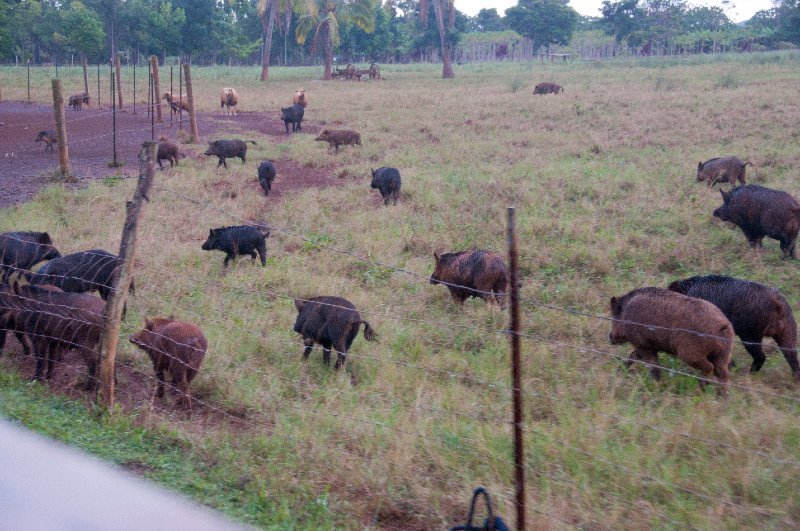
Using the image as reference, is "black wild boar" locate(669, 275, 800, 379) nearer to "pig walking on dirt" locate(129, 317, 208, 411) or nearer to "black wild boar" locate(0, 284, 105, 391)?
"pig walking on dirt" locate(129, 317, 208, 411)

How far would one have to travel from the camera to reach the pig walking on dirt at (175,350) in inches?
218

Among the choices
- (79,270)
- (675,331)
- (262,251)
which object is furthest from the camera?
(262,251)

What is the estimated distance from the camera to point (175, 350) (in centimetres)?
561

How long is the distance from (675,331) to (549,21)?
207 ft

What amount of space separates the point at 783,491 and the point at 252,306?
528cm

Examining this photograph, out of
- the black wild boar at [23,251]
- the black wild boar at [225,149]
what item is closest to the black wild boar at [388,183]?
the black wild boar at [225,149]

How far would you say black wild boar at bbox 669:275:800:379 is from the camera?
636 cm

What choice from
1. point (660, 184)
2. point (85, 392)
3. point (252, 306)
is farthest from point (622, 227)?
point (85, 392)

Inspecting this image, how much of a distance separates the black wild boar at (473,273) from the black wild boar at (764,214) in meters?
3.55

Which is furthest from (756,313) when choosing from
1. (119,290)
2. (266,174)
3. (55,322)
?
(266,174)

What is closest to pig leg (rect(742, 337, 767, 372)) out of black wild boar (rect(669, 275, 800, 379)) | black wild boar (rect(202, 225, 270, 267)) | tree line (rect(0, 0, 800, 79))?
black wild boar (rect(669, 275, 800, 379))

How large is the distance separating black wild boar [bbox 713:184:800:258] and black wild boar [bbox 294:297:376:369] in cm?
558

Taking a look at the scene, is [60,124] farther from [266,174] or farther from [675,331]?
[675,331]

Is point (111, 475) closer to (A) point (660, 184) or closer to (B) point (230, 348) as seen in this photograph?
(B) point (230, 348)
